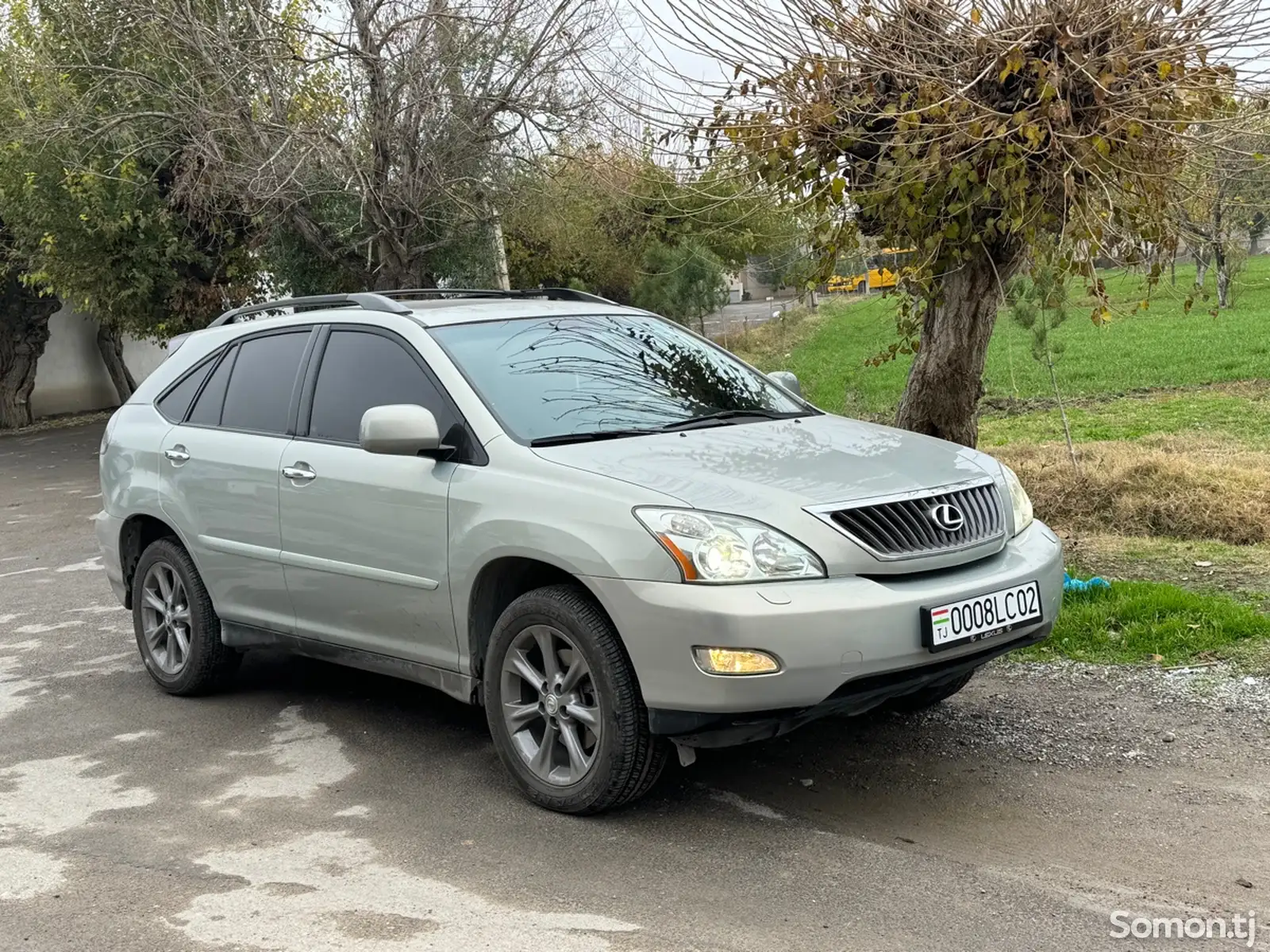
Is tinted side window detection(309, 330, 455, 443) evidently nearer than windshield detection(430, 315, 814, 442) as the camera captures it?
No

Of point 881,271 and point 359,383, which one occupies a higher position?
point 881,271

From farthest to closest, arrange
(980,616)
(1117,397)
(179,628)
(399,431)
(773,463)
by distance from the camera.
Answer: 1. (1117,397)
2. (179,628)
3. (399,431)
4. (773,463)
5. (980,616)

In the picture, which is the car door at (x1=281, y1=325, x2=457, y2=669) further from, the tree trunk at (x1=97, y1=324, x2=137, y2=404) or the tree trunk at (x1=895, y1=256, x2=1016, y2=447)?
the tree trunk at (x1=97, y1=324, x2=137, y2=404)

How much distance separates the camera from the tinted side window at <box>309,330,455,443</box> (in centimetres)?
538

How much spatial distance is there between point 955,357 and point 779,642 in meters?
4.62

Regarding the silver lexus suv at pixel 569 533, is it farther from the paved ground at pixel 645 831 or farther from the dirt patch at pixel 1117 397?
the dirt patch at pixel 1117 397

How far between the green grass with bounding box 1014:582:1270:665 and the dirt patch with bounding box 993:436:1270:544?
1705mm

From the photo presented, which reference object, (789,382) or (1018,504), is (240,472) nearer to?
(789,382)

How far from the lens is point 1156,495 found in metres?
8.88

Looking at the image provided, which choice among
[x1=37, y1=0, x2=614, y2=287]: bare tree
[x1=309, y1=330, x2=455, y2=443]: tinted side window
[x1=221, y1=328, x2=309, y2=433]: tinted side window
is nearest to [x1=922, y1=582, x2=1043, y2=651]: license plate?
[x1=309, y1=330, x2=455, y2=443]: tinted side window

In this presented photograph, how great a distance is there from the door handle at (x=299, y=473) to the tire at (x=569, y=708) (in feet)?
3.82

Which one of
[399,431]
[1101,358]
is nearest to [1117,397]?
[1101,358]

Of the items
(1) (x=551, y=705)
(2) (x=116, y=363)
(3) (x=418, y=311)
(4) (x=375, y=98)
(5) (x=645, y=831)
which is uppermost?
(4) (x=375, y=98)

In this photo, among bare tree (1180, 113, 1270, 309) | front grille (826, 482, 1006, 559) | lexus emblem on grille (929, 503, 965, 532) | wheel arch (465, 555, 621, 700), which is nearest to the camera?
front grille (826, 482, 1006, 559)
